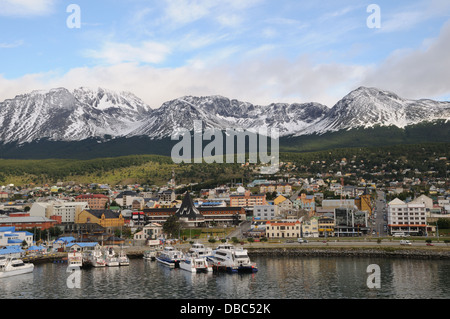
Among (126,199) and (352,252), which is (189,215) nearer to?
(126,199)

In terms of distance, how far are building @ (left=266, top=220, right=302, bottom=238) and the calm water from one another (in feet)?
69.1

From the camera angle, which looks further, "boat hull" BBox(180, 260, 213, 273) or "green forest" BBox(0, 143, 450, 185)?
"green forest" BBox(0, 143, 450, 185)

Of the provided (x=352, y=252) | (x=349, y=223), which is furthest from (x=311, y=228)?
(x=352, y=252)

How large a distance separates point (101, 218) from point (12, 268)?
139 feet

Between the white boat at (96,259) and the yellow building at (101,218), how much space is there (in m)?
31.3

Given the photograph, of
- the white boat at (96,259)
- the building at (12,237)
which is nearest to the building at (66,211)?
the building at (12,237)

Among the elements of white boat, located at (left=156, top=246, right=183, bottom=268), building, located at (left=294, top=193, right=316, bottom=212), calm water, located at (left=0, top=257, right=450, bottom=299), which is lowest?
calm water, located at (left=0, top=257, right=450, bottom=299)

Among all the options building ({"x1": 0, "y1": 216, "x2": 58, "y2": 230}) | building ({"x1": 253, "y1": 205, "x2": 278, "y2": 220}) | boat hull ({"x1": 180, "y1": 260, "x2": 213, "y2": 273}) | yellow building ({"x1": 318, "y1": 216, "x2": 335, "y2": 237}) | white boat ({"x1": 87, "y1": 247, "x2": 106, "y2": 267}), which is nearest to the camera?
boat hull ({"x1": 180, "y1": 260, "x2": 213, "y2": 273})

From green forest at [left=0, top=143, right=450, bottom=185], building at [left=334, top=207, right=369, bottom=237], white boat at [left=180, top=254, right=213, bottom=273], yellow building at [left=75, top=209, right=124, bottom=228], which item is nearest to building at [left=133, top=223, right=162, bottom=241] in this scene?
yellow building at [left=75, top=209, right=124, bottom=228]

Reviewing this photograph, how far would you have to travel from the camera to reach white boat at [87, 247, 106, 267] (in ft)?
199

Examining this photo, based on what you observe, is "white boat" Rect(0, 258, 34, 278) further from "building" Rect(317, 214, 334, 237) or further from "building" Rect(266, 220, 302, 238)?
"building" Rect(317, 214, 334, 237)

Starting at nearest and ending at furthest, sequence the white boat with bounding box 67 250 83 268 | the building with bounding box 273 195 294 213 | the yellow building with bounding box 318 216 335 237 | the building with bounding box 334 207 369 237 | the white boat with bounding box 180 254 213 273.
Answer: the white boat with bounding box 180 254 213 273
the white boat with bounding box 67 250 83 268
the building with bounding box 334 207 369 237
the yellow building with bounding box 318 216 335 237
the building with bounding box 273 195 294 213

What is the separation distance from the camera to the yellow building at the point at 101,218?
95312 mm
